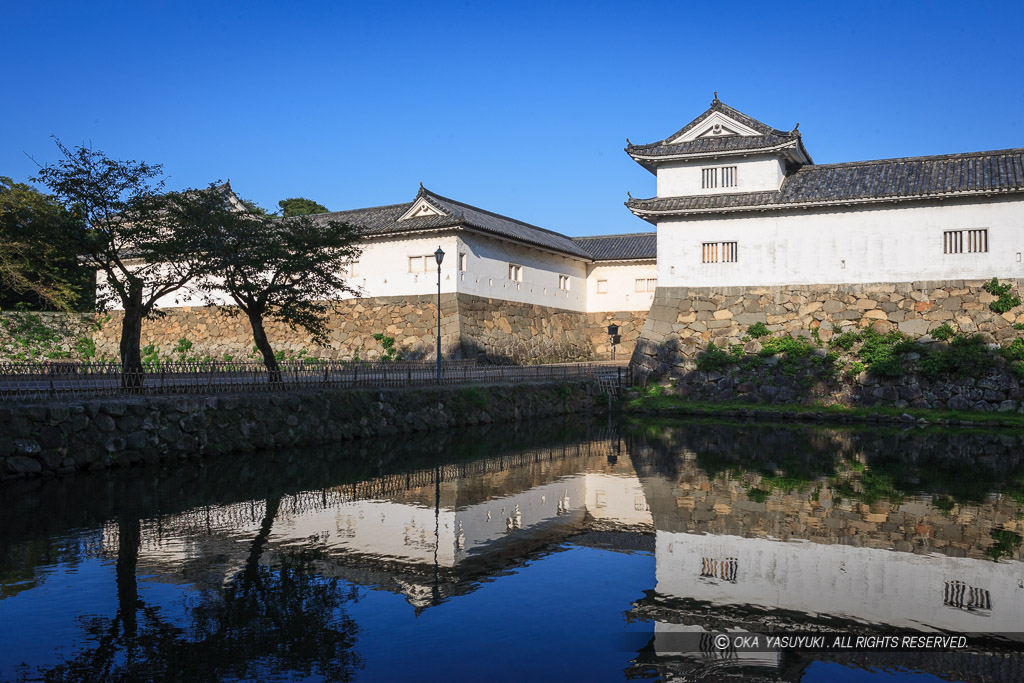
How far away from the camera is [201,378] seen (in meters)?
17.6

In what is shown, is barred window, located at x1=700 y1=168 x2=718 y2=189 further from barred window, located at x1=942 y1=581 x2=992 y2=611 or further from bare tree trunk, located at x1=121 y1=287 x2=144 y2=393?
barred window, located at x1=942 y1=581 x2=992 y2=611

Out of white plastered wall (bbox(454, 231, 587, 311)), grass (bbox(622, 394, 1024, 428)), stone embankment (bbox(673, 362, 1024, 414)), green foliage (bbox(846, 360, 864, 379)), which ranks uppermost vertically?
white plastered wall (bbox(454, 231, 587, 311))

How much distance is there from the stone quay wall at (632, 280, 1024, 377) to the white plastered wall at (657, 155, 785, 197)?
12.9 feet

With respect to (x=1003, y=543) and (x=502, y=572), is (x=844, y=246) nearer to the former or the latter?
(x=1003, y=543)

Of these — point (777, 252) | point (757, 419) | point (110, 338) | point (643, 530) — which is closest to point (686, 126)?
point (777, 252)

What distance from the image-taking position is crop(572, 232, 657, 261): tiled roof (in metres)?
43.3

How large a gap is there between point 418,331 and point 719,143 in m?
14.6

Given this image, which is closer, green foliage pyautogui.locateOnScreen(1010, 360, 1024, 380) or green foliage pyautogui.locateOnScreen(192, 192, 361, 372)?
green foliage pyautogui.locateOnScreen(192, 192, 361, 372)

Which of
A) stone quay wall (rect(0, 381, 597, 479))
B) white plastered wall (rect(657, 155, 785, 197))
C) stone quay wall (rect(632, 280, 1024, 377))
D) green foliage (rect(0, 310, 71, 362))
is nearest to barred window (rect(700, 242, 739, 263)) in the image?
stone quay wall (rect(632, 280, 1024, 377))

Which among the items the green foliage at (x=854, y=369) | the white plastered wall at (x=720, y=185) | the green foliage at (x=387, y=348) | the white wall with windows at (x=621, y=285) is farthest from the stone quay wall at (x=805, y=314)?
the white wall with windows at (x=621, y=285)

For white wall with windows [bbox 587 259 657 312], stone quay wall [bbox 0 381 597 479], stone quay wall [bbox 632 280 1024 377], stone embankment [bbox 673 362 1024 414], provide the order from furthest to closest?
white wall with windows [bbox 587 259 657 312]
stone quay wall [bbox 632 280 1024 377]
stone embankment [bbox 673 362 1024 414]
stone quay wall [bbox 0 381 597 479]

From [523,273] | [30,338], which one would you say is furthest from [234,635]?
[30,338]

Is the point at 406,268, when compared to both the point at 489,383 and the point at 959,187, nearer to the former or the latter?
the point at 489,383

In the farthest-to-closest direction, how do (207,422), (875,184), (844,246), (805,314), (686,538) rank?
(805,314) < (844,246) < (875,184) < (207,422) < (686,538)
